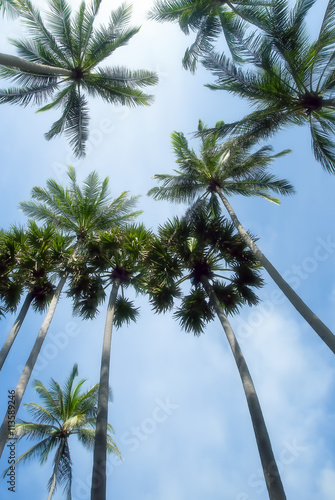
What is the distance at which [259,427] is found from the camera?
8031 millimetres

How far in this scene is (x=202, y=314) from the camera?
496 inches

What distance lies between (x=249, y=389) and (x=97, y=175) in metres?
12.4

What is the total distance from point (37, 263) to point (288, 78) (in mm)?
10880

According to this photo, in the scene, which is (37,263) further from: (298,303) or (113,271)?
(298,303)

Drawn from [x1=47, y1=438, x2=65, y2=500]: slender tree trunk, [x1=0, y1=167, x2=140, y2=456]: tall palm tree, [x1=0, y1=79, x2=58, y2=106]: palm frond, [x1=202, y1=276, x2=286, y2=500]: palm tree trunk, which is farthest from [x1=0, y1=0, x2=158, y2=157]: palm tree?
[x1=47, y1=438, x2=65, y2=500]: slender tree trunk

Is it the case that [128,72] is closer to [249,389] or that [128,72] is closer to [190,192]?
[190,192]

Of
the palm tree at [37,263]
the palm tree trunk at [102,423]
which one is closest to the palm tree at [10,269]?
the palm tree at [37,263]

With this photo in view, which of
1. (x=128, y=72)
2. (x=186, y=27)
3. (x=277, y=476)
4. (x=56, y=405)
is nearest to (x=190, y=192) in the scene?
(x=128, y=72)

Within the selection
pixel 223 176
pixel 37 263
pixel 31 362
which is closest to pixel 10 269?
pixel 37 263

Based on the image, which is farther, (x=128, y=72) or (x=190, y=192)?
(x=190, y=192)

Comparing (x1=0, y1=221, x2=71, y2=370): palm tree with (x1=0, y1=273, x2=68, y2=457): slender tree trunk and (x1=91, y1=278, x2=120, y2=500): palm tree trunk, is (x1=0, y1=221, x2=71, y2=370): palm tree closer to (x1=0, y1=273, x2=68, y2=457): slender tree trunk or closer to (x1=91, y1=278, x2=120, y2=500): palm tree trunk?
(x1=0, y1=273, x2=68, y2=457): slender tree trunk

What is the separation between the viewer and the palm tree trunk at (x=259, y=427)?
693 centimetres

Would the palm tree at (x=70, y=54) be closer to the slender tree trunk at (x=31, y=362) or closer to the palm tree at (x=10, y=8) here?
the palm tree at (x=10, y=8)

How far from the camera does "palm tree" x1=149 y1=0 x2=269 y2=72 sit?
13893 mm
